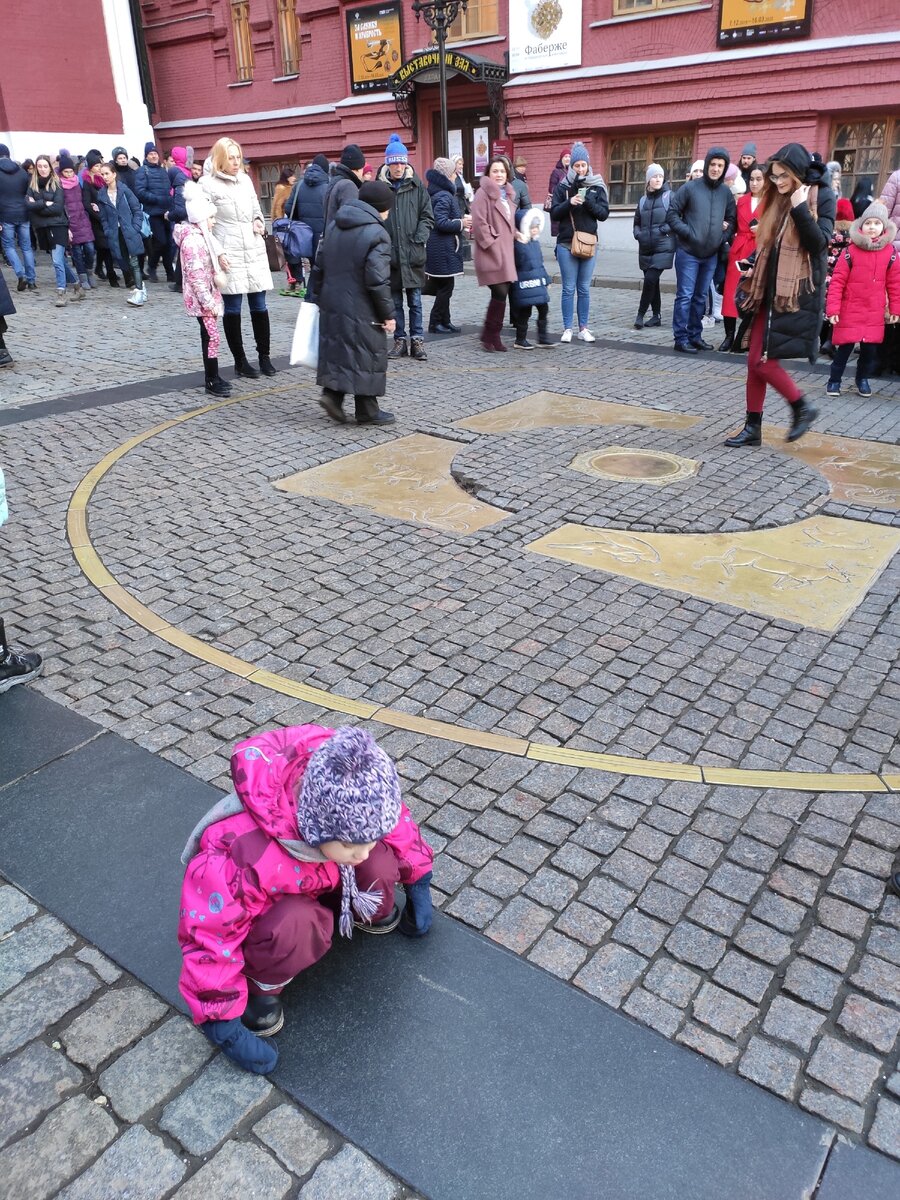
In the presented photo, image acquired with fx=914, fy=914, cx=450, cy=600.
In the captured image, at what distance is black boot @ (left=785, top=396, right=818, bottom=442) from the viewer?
6.39 metres

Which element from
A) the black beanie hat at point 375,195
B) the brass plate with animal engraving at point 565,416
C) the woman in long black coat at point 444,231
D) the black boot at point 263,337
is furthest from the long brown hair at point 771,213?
the woman in long black coat at point 444,231

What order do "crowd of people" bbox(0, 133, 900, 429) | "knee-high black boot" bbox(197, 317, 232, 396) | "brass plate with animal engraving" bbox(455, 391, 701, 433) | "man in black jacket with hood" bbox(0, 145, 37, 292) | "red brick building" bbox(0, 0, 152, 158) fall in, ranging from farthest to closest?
"red brick building" bbox(0, 0, 152, 158)
"man in black jacket with hood" bbox(0, 145, 37, 292)
"knee-high black boot" bbox(197, 317, 232, 396)
"brass plate with animal engraving" bbox(455, 391, 701, 433)
"crowd of people" bbox(0, 133, 900, 429)

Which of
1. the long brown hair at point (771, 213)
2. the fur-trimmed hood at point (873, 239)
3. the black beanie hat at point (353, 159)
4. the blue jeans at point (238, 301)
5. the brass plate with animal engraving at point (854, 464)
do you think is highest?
the black beanie hat at point (353, 159)

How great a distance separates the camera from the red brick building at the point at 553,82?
15.8 meters

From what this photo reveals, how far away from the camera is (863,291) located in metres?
7.76

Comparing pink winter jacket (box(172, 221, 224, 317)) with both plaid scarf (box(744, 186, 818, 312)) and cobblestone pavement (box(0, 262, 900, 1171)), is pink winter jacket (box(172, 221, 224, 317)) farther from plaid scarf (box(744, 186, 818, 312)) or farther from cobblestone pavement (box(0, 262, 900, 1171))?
plaid scarf (box(744, 186, 818, 312))

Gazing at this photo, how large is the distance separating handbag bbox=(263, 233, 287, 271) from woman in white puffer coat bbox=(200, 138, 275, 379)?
651cm

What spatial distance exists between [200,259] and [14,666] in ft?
15.7

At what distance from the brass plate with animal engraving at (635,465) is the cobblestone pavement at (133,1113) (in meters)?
4.60

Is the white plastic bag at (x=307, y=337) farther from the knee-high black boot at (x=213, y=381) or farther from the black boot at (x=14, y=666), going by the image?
the black boot at (x=14, y=666)

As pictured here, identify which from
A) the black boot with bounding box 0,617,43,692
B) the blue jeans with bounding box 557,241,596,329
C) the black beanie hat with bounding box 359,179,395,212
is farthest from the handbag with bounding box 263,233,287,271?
the black boot with bounding box 0,617,43,692

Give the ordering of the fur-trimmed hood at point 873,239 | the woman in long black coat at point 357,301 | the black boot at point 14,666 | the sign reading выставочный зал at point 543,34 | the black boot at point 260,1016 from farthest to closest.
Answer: the sign reading выставочный зал at point 543,34 → the fur-trimmed hood at point 873,239 → the woman in long black coat at point 357,301 → the black boot at point 14,666 → the black boot at point 260,1016

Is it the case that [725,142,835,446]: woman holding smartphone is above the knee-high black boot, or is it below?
above

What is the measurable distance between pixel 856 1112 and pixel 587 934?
30.1 inches
